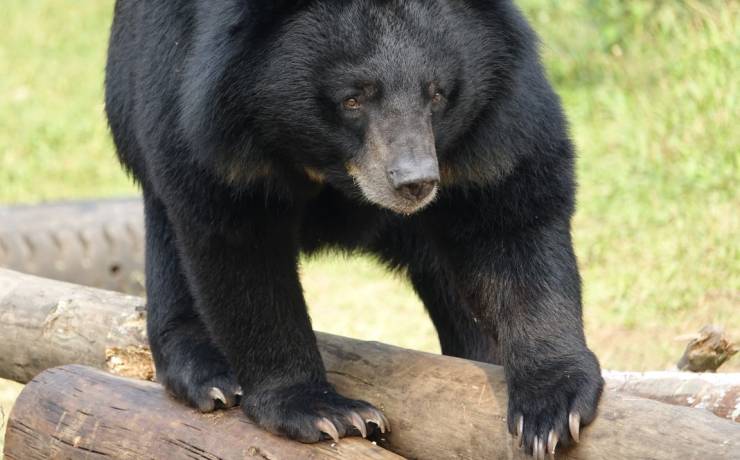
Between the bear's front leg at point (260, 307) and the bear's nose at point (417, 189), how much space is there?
61cm

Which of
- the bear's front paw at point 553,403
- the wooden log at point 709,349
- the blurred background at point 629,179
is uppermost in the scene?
the bear's front paw at point 553,403

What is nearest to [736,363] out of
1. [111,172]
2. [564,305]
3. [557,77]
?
[564,305]

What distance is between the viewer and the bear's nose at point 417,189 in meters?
3.04

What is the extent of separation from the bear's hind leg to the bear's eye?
1069 mm

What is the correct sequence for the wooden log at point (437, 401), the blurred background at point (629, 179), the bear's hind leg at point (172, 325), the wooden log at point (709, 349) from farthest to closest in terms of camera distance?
the blurred background at point (629, 179)
the wooden log at point (709, 349)
the bear's hind leg at point (172, 325)
the wooden log at point (437, 401)

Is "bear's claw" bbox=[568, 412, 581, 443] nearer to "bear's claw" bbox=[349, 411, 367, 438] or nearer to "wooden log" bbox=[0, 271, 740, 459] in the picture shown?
"wooden log" bbox=[0, 271, 740, 459]

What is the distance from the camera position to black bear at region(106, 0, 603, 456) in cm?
315

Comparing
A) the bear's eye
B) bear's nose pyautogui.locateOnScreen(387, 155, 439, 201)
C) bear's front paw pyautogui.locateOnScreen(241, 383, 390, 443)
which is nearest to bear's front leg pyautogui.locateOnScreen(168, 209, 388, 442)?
bear's front paw pyautogui.locateOnScreen(241, 383, 390, 443)

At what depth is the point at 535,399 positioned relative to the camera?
10.8 feet

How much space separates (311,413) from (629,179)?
4662mm

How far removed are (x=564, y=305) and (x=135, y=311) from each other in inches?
68.2

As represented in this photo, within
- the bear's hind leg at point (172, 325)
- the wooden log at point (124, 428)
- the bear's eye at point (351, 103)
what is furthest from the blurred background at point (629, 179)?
the bear's eye at point (351, 103)

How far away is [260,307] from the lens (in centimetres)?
358

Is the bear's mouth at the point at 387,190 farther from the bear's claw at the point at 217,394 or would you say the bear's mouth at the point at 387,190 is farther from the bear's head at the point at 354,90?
the bear's claw at the point at 217,394
